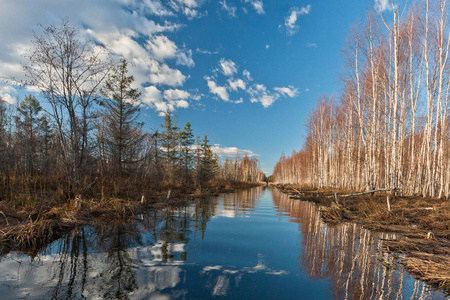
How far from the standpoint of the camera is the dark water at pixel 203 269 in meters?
3.03

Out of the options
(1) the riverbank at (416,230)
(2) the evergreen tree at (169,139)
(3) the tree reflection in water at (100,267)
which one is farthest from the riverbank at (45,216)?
(2) the evergreen tree at (169,139)

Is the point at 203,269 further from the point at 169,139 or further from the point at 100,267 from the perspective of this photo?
the point at 169,139

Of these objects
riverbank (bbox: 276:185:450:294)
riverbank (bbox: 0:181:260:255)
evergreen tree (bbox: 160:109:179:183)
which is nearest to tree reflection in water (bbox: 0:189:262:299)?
riverbank (bbox: 0:181:260:255)

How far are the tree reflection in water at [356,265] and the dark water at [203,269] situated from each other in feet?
0.05

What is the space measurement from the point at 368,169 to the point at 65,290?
1902cm

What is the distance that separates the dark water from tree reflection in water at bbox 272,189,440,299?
1cm

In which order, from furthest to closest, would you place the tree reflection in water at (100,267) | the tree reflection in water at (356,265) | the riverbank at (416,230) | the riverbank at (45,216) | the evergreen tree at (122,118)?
the evergreen tree at (122,118)
the riverbank at (45,216)
the riverbank at (416,230)
the tree reflection in water at (356,265)
the tree reflection in water at (100,267)

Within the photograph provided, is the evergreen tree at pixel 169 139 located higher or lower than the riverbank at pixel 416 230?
higher

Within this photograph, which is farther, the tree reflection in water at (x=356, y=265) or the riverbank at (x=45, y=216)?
the riverbank at (x=45, y=216)

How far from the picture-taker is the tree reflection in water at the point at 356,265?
313cm

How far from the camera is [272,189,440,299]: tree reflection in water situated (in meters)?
3.13

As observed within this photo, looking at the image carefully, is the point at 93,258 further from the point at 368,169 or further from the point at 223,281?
the point at 368,169

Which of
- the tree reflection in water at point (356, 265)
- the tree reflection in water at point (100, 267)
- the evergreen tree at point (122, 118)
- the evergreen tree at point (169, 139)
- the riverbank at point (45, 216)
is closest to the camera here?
the tree reflection in water at point (100, 267)

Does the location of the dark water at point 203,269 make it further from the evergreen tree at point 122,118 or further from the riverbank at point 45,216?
the evergreen tree at point 122,118
